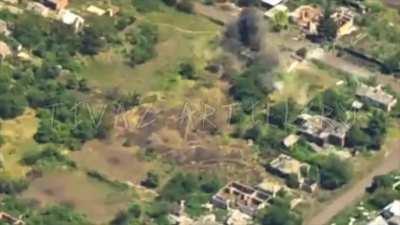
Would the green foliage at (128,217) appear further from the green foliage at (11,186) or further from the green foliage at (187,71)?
the green foliage at (187,71)

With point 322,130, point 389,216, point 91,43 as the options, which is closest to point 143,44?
point 91,43

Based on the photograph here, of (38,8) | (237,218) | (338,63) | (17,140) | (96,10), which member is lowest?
(17,140)

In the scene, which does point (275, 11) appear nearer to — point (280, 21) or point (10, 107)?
point (280, 21)

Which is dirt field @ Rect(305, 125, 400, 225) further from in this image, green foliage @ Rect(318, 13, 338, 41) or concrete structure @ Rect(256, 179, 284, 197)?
green foliage @ Rect(318, 13, 338, 41)

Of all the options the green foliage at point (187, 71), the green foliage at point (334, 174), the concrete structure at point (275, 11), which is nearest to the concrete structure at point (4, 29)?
the green foliage at point (187, 71)

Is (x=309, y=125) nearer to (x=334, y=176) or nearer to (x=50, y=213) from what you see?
(x=334, y=176)
